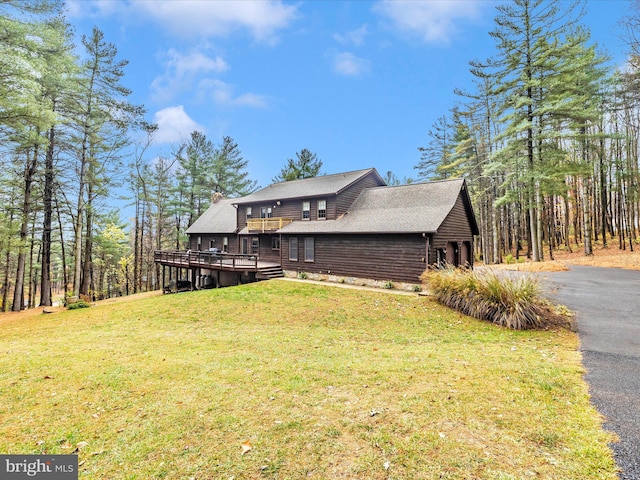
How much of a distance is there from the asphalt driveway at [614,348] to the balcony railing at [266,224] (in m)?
16.9

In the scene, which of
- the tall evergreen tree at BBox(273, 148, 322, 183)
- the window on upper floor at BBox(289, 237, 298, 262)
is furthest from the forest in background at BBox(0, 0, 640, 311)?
the tall evergreen tree at BBox(273, 148, 322, 183)

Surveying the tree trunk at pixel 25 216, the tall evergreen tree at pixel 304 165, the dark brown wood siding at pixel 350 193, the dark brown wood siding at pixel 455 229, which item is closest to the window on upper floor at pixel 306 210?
the dark brown wood siding at pixel 350 193

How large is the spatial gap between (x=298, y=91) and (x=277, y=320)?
1325 inches

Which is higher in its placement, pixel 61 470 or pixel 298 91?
pixel 298 91

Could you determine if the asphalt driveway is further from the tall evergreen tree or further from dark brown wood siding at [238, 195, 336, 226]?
the tall evergreen tree

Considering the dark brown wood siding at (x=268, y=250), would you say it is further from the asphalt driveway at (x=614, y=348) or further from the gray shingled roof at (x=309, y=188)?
the asphalt driveway at (x=614, y=348)

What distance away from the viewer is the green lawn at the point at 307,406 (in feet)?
9.59

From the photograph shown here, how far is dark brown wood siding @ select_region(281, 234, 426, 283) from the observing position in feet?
49.5

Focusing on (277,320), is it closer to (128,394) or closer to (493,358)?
(128,394)

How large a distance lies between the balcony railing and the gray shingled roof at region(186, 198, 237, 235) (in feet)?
10.5

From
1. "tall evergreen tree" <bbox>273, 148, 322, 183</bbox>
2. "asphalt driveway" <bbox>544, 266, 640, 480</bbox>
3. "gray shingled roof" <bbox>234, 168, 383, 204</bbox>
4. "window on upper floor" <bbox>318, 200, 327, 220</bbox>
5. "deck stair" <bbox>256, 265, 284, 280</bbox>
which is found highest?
"tall evergreen tree" <bbox>273, 148, 322, 183</bbox>

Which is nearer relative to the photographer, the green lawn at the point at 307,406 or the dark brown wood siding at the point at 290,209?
the green lawn at the point at 307,406

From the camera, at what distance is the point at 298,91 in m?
36.1

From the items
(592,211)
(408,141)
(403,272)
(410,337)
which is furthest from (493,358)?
(592,211)
